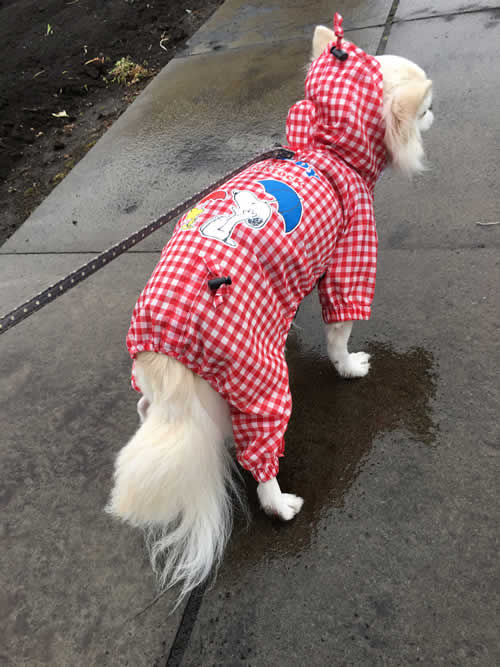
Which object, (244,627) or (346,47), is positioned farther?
(346,47)

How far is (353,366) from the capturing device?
2.32 m

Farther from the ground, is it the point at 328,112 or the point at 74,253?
the point at 328,112

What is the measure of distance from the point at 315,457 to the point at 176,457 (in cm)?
79

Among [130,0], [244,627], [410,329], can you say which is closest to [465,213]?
[410,329]

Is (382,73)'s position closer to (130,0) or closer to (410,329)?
(410,329)

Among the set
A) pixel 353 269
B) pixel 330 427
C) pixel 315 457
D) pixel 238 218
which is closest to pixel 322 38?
pixel 353 269

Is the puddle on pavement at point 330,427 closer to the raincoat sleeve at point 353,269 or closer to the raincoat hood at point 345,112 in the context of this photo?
the raincoat sleeve at point 353,269

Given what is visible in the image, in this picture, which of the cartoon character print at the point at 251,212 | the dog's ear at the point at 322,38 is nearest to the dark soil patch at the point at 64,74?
the dog's ear at the point at 322,38

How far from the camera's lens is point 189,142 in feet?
13.8

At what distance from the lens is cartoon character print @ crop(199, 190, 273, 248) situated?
1601 millimetres

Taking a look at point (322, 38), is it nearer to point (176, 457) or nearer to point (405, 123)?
point (405, 123)

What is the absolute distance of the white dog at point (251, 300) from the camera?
4.94 ft

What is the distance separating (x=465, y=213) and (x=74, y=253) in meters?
2.56

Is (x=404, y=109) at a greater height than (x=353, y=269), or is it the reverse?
(x=404, y=109)
